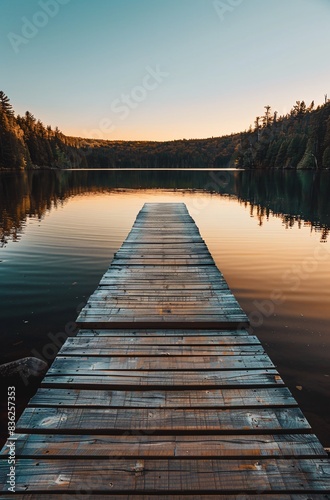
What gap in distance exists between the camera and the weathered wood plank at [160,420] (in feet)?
8.77

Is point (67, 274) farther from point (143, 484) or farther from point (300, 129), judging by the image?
point (300, 129)

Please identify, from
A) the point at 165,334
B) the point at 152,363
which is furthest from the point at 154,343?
the point at 152,363

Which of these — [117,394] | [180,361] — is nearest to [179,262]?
[180,361]

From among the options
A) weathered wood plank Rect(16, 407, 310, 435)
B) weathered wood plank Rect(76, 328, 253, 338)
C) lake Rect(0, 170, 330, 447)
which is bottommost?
lake Rect(0, 170, 330, 447)

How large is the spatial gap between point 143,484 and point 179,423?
2.02ft

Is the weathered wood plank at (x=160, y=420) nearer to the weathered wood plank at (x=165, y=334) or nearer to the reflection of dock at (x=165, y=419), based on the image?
the reflection of dock at (x=165, y=419)

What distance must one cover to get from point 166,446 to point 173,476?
26 centimetres

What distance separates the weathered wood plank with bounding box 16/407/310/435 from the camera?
2.67m

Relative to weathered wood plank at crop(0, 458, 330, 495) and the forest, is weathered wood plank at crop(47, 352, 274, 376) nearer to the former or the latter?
weathered wood plank at crop(0, 458, 330, 495)

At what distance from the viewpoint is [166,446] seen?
2.51m

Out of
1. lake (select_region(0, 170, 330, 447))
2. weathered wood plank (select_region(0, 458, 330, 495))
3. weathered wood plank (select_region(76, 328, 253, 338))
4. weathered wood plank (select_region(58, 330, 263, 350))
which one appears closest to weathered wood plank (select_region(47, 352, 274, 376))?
weathered wood plank (select_region(58, 330, 263, 350))

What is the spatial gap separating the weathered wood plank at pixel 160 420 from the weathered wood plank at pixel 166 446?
59 mm

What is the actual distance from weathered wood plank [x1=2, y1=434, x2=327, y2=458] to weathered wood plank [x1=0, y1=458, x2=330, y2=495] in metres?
0.05

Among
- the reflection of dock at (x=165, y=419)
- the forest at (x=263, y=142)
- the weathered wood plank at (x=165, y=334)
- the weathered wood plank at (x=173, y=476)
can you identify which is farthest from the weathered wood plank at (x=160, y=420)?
the forest at (x=263, y=142)
